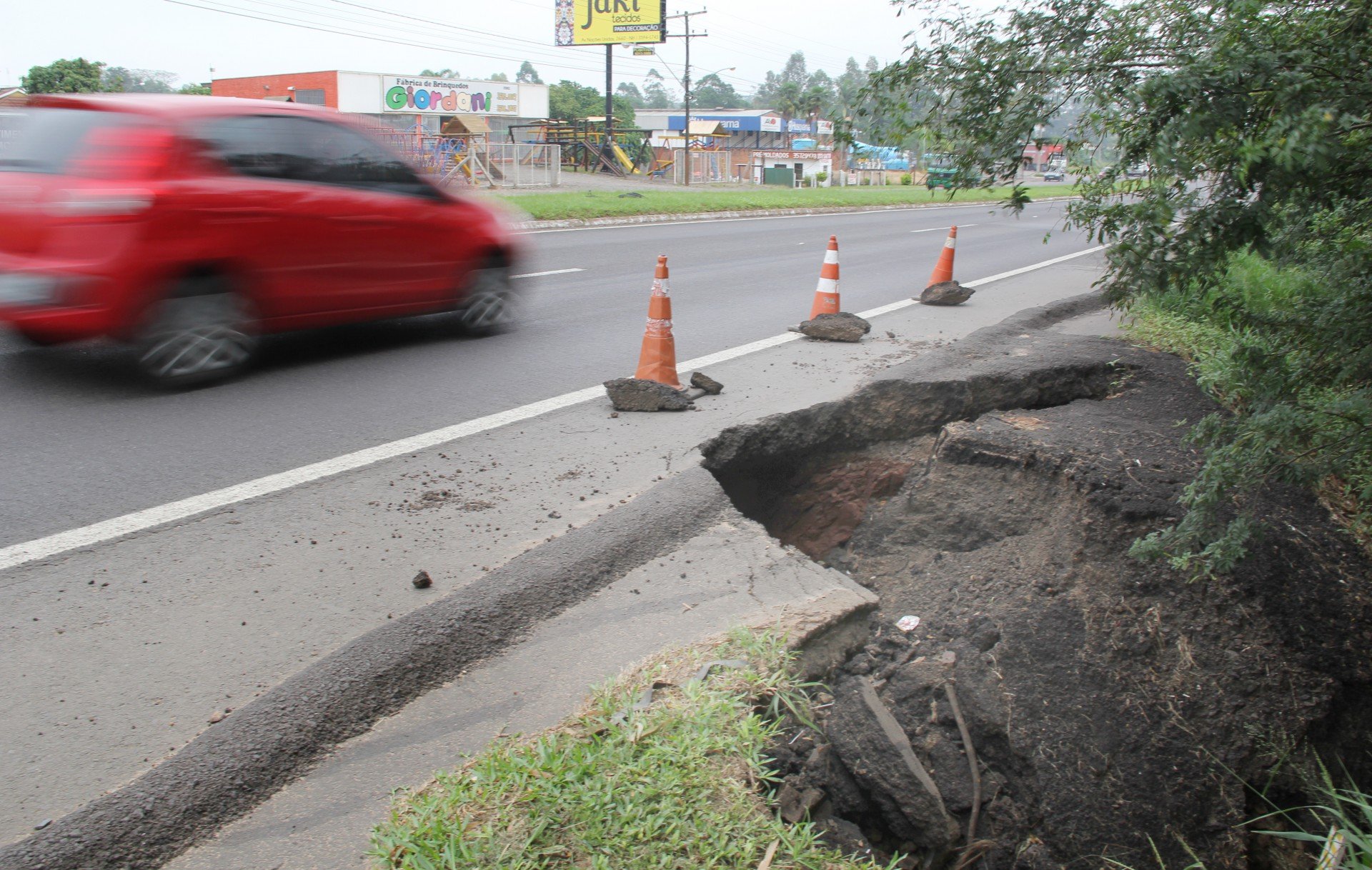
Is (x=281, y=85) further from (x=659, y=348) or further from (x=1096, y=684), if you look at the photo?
(x=1096, y=684)

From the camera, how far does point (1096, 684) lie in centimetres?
327

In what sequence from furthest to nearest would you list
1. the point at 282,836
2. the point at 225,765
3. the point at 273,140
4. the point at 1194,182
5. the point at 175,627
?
the point at 273,140
the point at 175,627
the point at 1194,182
the point at 225,765
the point at 282,836

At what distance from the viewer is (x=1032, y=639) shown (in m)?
3.43

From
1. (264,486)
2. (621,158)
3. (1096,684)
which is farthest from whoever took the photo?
(621,158)

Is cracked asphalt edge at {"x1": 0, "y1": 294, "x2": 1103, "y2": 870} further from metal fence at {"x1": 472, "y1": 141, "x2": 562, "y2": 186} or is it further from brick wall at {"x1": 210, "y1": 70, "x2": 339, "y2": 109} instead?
brick wall at {"x1": 210, "y1": 70, "x2": 339, "y2": 109}

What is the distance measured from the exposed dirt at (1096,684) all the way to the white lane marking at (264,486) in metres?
2.35

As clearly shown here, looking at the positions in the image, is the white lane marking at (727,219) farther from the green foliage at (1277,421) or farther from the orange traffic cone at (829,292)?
the green foliage at (1277,421)

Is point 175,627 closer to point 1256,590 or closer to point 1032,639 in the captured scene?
point 1032,639

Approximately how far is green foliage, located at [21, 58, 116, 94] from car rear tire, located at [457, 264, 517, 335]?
119 feet

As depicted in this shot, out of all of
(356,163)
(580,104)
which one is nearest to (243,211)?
(356,163)

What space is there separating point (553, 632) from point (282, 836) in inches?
41.9

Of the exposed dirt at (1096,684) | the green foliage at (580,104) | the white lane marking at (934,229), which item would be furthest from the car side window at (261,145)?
the green foliage at (580,104)

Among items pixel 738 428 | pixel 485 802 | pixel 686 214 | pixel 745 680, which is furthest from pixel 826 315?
pixel 686 214

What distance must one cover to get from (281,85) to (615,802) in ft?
201
